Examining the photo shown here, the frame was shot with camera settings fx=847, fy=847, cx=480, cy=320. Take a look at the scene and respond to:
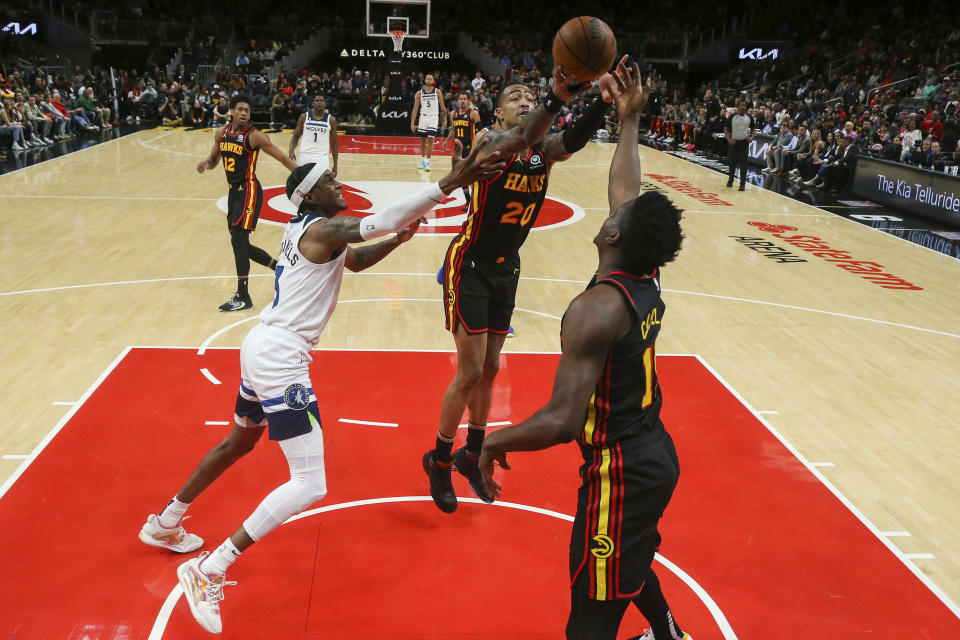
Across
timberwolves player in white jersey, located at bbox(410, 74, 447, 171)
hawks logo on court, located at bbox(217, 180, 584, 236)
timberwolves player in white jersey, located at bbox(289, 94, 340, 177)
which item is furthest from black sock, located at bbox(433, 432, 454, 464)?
timberwolves player in white jersey, located at bbox(410, 74, 447, 171)

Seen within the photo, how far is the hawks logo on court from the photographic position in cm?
1244

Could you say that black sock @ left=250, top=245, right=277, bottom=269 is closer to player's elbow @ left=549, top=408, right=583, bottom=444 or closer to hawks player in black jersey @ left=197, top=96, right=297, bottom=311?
hawks player in black jersey @ left=197, top=96, right=297, bottom=311

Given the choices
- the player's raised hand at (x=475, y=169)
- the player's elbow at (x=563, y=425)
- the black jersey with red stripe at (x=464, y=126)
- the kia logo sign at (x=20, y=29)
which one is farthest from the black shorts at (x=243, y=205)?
the kia logo sign at (x=20, y=29)

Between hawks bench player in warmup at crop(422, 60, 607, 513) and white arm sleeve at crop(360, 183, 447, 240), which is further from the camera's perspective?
hawks bench player in warmup at crop(422, 60, 607, 513)

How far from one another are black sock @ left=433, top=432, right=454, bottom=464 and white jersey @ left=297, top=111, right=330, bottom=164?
7926 mm

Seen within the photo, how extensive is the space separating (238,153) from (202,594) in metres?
5.29

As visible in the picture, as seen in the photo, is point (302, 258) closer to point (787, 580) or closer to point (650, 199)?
point (650, 199)

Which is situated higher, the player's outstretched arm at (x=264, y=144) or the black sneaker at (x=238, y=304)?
the player's outstretched arm at (x=264, y=144)

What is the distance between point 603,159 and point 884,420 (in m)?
15.8

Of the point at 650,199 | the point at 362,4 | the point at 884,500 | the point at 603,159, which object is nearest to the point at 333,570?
the point at 650,199

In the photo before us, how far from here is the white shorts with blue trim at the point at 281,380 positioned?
12.2 feet

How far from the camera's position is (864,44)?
2653 cm

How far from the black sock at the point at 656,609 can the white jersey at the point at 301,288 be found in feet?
5.88

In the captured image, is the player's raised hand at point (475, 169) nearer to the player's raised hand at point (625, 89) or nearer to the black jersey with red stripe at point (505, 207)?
the player's raised hand at point (625, 89)
